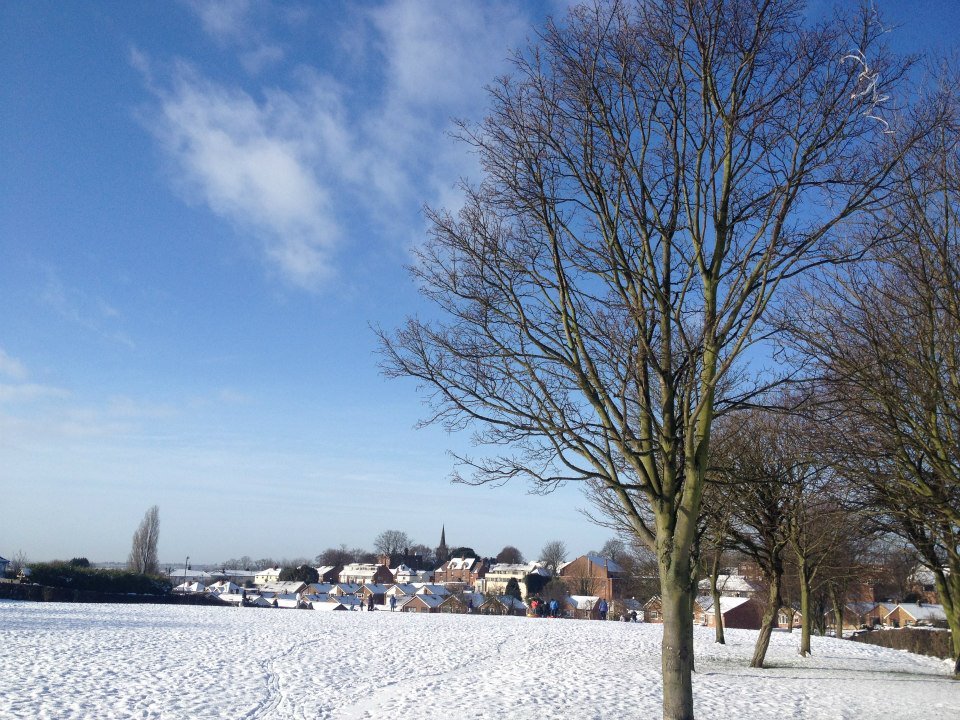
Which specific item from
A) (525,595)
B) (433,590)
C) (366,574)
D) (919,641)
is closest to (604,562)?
(525,595)

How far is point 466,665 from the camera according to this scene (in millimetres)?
18594

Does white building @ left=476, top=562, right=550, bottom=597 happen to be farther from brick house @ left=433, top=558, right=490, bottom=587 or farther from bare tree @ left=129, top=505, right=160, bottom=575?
bare tree @ left=129, top=505, right=160, bottom=575

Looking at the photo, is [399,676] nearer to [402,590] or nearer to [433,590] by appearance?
[433,590]

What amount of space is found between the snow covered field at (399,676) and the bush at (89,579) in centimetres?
2231

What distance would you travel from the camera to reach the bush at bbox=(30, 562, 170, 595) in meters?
46.6

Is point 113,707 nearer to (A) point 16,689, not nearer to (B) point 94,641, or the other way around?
(A) point 16,689

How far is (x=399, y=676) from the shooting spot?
1672cm

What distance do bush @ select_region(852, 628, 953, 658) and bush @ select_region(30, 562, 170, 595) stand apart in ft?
143

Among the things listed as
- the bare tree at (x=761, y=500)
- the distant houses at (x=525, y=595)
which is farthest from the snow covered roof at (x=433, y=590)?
the bare tree at (x=761, y=500)

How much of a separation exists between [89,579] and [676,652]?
4907 centimetres

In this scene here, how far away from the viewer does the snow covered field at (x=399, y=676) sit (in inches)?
489

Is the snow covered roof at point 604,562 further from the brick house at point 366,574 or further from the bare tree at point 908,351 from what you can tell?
the bare tree at point 908,351

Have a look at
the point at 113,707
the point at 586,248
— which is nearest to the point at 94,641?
the point at 113,707

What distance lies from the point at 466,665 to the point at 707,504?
726 cm
